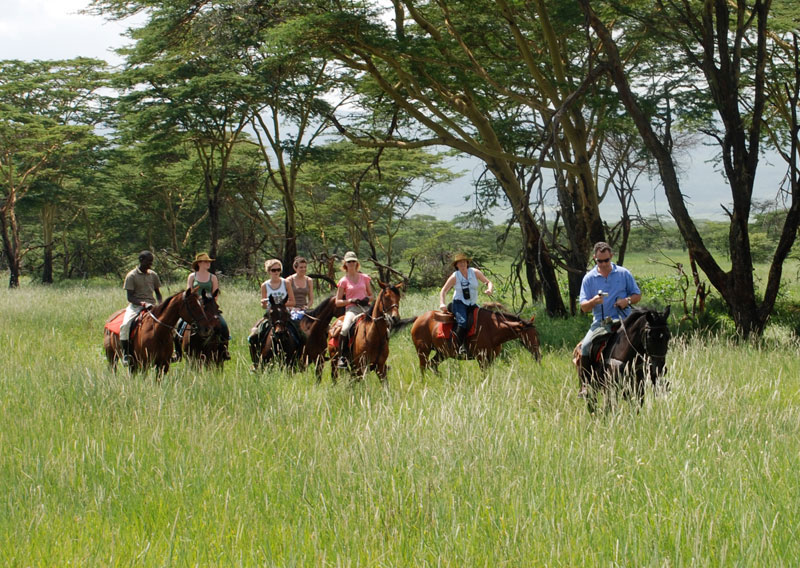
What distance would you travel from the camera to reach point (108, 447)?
5352 millimetres

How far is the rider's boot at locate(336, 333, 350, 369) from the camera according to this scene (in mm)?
8323

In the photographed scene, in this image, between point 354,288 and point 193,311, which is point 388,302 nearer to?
point 354,288

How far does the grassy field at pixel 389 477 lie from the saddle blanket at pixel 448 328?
2087 millimetres

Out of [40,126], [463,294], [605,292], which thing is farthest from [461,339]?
[40,126]

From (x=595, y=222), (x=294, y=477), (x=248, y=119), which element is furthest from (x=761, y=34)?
(x=248, y=119)

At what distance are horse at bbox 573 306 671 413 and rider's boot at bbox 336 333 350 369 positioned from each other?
109 inches

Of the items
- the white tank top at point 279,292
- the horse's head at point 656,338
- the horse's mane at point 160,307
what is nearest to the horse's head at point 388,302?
the white tank top at point 279,292

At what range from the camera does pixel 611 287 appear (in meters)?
6.77

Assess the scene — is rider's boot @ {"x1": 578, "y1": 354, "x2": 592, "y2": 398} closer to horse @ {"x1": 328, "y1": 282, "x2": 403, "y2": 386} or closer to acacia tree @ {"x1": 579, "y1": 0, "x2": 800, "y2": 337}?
horse @ {"x1": 328, "y1": 282, "x2": 403, "y2": 386}

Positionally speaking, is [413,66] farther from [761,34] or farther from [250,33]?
[761,34]

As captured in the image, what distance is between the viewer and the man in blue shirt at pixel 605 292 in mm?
6699

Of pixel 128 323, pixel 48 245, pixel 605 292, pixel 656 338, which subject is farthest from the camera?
pixel 48 245

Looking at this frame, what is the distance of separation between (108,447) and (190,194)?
33.3m

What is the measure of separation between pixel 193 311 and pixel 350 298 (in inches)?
67.3
